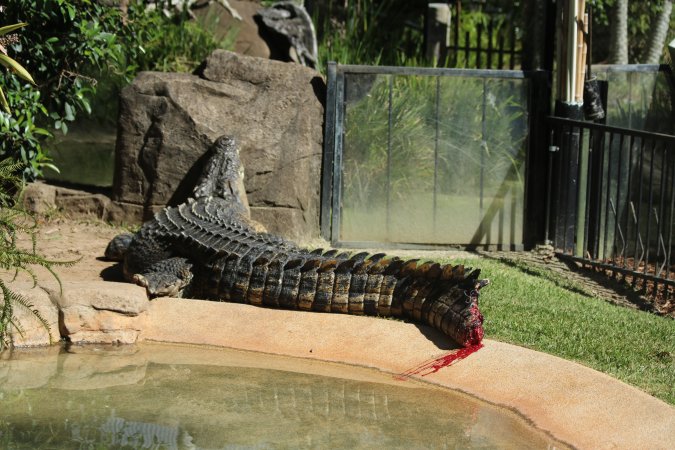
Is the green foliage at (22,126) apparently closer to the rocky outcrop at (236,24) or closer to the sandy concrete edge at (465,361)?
the sandy concrete edge at (465,361)

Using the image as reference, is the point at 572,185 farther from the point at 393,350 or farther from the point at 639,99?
the point at 393,350

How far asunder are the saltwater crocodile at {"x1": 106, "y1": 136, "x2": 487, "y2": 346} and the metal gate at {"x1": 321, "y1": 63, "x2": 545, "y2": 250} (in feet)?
4.36

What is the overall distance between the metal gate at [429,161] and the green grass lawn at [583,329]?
51.9 inches

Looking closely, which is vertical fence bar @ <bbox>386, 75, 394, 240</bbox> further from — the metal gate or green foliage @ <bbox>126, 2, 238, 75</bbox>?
green foliage @ <bbox>126, 2, 238, 75</bbox>

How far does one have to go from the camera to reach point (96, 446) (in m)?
Answer: 3.77

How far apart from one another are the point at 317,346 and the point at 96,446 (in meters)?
1.61

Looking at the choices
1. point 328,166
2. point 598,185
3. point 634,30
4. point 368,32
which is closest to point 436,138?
point 328,166

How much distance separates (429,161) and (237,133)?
1724 millimetres

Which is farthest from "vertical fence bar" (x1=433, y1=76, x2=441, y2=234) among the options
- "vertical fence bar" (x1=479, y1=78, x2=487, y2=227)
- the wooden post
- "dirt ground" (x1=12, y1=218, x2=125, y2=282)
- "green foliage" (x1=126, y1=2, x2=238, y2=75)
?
the wooden post

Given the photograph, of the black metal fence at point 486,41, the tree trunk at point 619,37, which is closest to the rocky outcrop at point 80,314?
the tree trunk at point 619,37

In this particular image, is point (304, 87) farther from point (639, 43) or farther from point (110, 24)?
point (639, 43)

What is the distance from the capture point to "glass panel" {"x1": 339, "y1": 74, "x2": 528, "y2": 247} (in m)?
8.14

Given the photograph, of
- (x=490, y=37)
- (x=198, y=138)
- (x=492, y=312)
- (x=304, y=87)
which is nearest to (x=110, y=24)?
(x=198, y=138)

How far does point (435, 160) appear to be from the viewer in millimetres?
8188
